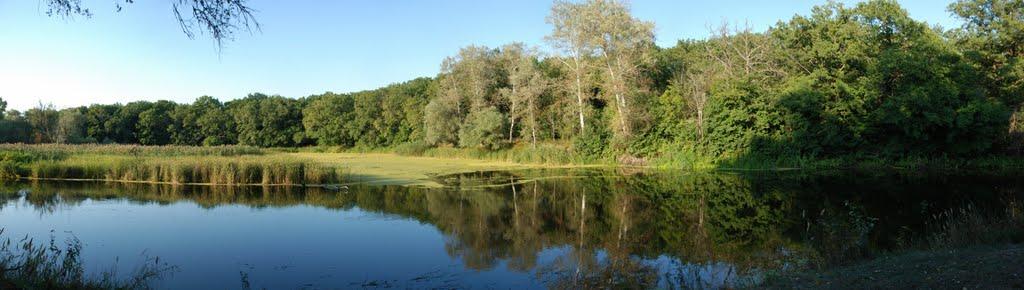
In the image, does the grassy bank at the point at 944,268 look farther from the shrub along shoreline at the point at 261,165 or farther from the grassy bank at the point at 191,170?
the shrub along shoreline at the point at 261,165

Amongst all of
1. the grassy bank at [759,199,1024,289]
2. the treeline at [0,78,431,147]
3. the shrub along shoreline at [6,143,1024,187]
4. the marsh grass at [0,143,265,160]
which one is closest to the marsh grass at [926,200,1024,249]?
the grassy bank at [759,199,1024,289]

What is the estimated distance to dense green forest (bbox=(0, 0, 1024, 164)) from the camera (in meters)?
20.8

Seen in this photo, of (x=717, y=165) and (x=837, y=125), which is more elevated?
(x=837, y=125)

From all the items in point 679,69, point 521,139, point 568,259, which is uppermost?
point 679,69

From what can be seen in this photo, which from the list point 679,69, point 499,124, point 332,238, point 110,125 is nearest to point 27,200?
point 332,238

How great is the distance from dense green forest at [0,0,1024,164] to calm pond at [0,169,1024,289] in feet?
15.2

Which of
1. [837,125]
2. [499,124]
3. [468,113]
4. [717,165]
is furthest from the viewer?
[468,113]

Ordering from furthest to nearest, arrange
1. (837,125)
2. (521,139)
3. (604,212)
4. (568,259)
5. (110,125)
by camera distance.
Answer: (110,125), (521,139), (837,125), (604,212), (568,259)

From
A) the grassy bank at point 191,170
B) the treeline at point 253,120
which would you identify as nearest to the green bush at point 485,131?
the treeline at point 253,120

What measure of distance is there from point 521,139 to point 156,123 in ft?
136

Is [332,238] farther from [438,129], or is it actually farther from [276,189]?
[438,129]

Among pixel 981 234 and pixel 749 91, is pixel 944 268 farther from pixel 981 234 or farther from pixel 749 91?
pixel 749 91

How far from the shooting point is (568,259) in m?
8.02

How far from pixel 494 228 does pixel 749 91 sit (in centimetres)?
1801
